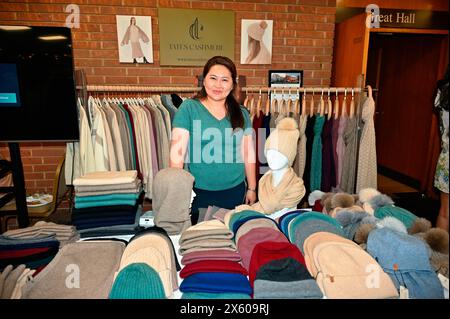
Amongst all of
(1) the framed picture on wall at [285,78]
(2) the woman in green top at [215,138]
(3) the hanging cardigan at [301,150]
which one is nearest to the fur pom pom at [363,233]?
(2) the woman in green top at [215,138]

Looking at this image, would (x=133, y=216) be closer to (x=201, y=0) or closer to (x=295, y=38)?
(x=201, y=0)

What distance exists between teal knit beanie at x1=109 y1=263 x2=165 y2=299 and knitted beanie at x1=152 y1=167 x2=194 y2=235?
389 mm

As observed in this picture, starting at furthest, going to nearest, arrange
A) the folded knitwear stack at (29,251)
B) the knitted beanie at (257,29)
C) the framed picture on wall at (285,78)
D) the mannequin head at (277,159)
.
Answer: the framed picture on wall at (285,78) → the knitted beanie at (257,29) → the mannequin head at (277,159) → the folded knitwear stack at (29,251)

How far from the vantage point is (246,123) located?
1774 mm

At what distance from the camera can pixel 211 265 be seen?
0.94 meters

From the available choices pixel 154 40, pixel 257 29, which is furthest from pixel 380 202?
pixel 154 40

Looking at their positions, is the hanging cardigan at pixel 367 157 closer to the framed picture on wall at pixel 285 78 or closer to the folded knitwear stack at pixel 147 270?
the framed picture on wall at pixel 285 78

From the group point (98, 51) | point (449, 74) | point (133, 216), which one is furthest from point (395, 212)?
point (98, 51)

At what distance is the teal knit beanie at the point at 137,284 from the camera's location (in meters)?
0.75

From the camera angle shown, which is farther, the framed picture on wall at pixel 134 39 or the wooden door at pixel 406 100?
the wooden door at pixel 406 100

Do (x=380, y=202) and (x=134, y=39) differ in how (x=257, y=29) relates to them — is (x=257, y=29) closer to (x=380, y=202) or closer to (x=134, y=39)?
(x=134, y=39)

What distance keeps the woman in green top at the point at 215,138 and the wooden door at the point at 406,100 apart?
11.5ft

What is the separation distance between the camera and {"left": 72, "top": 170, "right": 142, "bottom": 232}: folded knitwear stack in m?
1.25

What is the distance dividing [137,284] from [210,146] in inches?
39.7
